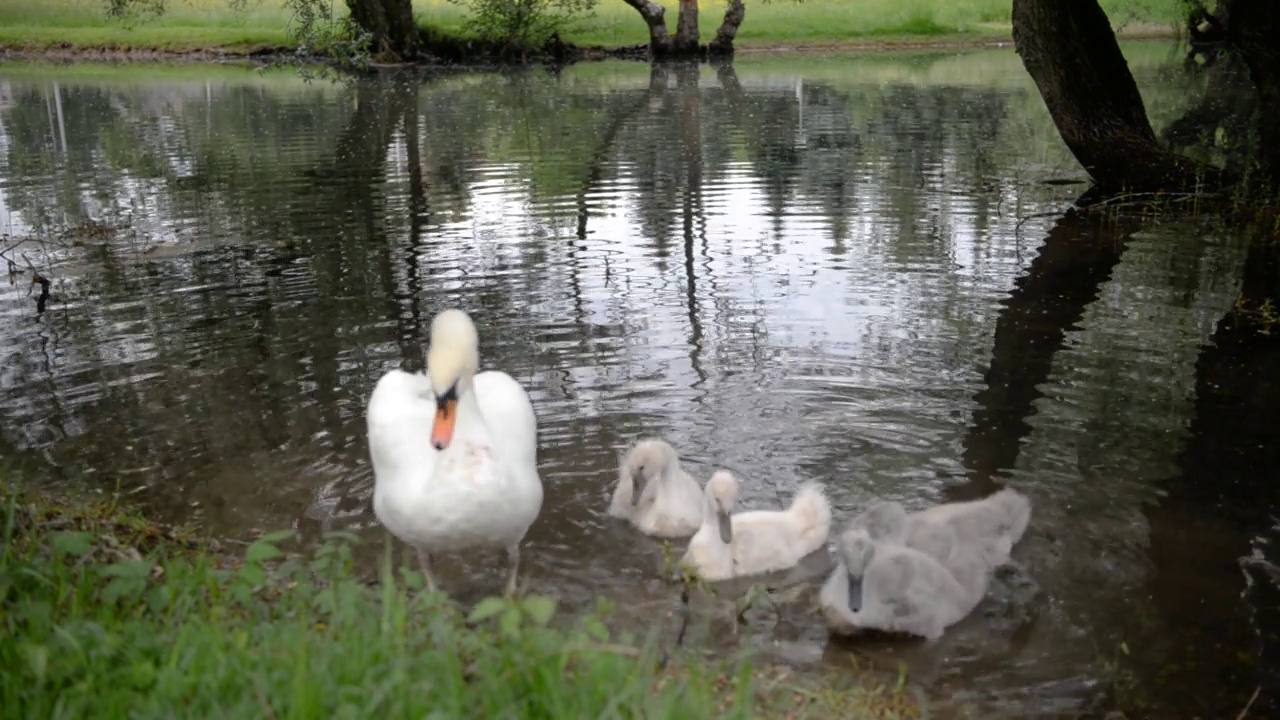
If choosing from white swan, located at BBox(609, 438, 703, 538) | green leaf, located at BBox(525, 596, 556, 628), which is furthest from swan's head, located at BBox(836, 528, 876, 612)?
green leaf, located at BBox(525, 596, 556, 628)

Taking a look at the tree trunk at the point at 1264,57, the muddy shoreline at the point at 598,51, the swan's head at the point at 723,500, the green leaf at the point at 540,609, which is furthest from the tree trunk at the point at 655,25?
the green leaf at the point at 540,609

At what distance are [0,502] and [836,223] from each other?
991 centimetres

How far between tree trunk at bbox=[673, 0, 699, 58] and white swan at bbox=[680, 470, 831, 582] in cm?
3938

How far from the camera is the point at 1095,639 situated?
5.36 metres

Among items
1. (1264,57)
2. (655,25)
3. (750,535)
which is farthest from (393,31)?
(750,535)

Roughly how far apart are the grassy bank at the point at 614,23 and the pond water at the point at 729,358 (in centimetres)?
2977

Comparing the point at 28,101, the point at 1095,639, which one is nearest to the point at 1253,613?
the point at 1095,639

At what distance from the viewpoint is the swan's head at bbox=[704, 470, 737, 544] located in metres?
6.04

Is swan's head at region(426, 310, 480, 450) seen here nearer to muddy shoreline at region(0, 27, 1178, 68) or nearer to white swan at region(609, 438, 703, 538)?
white swan at region(609, 438, 703, 538)

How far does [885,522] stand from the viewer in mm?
5938

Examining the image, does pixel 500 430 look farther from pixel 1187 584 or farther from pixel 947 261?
pixel 947 261

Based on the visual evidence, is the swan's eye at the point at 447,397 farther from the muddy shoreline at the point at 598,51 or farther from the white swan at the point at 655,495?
the muddy shoreline at the point at 598,51

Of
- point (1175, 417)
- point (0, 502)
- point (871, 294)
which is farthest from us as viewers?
point (871, 294)

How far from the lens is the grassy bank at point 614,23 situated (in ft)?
154
